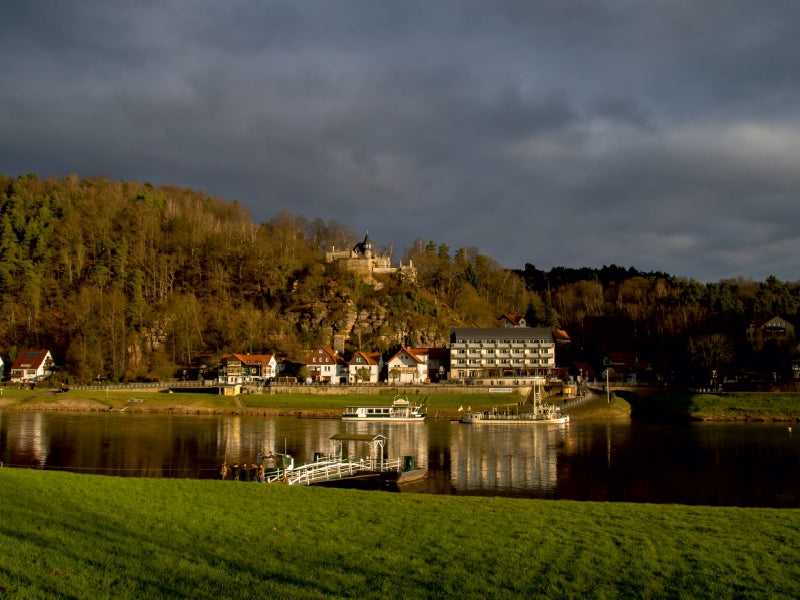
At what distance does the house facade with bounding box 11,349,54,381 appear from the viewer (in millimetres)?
102438

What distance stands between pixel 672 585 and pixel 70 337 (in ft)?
375

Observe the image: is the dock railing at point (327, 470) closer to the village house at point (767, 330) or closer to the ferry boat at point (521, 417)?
the ferry boat at point (521, 417)

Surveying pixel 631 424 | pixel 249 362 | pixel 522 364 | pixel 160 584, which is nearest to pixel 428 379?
pixel 522 364

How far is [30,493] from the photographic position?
1867 cm

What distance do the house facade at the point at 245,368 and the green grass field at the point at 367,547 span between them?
7979 centimetres

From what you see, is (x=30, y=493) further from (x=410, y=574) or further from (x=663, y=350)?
(x=663, y=350)

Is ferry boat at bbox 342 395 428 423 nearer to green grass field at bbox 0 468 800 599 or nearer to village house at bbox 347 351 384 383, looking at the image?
village house at bbox 347 351 384 383

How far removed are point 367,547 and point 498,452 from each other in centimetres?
3361

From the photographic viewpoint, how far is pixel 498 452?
4662 centimetres

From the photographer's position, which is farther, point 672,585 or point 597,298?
point 597,298

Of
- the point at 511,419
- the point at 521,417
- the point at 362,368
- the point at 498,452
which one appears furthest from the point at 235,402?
the point at 498,452

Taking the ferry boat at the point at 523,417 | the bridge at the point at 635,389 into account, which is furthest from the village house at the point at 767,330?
the ferry boat at the point at 523,417

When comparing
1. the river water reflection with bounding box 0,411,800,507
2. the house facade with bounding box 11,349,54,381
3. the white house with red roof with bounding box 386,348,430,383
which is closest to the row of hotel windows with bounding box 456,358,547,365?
the white house with red roof with bounding box 386,348,430,383

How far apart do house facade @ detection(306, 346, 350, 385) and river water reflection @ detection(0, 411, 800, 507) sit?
3426 cm
